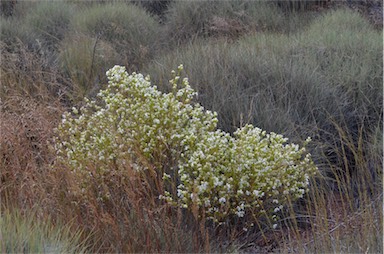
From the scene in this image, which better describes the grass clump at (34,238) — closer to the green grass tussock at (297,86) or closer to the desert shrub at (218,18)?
the green grass tussock at (297,86)

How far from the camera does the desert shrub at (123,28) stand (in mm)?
6969

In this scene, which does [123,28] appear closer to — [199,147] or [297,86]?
[297,86]

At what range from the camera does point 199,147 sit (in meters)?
3.59

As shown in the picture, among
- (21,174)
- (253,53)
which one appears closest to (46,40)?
(253,53)

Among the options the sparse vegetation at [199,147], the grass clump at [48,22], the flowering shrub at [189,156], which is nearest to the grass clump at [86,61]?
the sparse vegetation at [199,147]

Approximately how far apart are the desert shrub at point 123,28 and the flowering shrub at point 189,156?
291cm

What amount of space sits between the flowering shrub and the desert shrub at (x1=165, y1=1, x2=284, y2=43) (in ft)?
12.2

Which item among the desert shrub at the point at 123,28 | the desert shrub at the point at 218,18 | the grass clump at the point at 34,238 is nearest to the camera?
the grass clump at the point at 34,238

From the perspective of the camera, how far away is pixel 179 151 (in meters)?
3.76

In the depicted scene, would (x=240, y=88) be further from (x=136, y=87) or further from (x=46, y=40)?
(x=46, y=40)

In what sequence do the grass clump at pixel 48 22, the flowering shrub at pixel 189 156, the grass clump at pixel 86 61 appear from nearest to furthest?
1. the flowering shrub at pixel 189 156
2. the grass clump at pixel 86 61
3. the grass clump at pixel 48 22

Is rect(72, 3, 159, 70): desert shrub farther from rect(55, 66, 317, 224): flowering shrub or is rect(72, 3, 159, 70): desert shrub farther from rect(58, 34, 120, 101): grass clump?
rect(55, 66, 317, 224): flowering shrub

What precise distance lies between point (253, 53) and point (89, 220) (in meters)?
2.68

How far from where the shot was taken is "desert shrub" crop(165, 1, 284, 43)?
7.60 m
